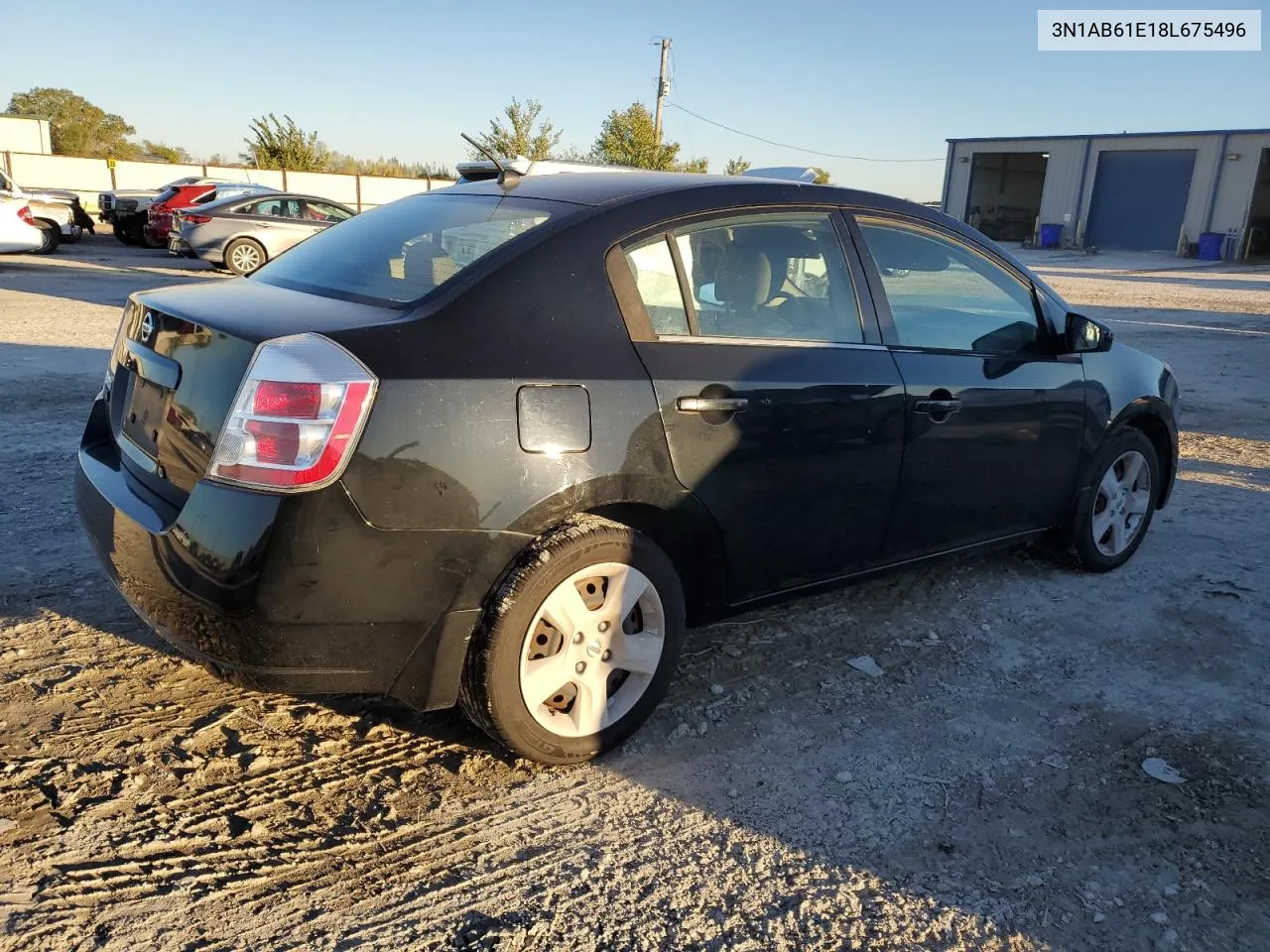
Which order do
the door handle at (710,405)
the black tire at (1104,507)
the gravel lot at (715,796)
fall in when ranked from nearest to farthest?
the gravel lot at (715,796), the door handle at (710,405), the black tire at (1104,507)

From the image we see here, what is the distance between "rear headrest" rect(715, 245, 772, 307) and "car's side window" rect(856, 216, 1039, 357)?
502 mm

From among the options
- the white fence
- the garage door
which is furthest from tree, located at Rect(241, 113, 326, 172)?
the garage door

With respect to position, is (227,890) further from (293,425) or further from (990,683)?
(990,683)

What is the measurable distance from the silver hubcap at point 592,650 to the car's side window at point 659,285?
0.74 m

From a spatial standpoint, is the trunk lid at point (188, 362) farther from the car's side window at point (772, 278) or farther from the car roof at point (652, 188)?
the car's side window at point (772, 278)

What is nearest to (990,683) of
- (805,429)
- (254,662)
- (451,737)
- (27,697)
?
(805,429)

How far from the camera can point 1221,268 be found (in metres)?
32.3

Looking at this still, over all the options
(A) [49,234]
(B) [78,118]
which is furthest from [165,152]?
(A) [49,234]

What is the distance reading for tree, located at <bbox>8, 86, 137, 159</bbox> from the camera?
5641 centimetres

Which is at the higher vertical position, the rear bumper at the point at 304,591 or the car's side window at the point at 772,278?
the car's side window at the point at 772,278

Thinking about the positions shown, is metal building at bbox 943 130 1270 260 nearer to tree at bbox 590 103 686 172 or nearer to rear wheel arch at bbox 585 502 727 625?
tree at bbox 590 103 686 172

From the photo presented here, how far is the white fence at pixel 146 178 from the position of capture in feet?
95.2

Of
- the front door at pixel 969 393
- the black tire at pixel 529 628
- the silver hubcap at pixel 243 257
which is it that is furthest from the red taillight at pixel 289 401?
the silver hubcap at pixel 243 257

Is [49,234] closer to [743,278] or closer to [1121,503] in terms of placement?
[743,278]
